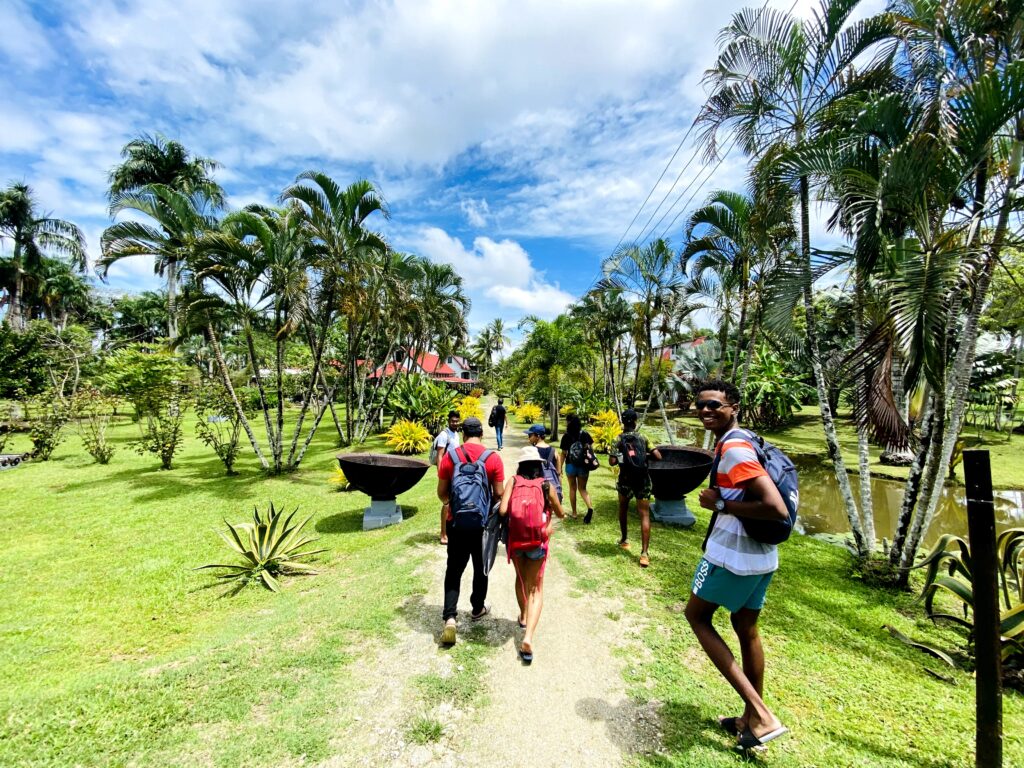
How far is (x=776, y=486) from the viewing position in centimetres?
221

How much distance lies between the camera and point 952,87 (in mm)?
3918

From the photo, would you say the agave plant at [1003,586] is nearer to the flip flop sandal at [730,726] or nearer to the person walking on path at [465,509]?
the flip flop sandal at [730,726]

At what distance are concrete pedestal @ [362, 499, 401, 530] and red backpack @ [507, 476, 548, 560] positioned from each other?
13.5 feet

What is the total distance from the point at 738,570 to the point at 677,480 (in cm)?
455

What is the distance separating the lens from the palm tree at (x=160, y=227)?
28.1 feet

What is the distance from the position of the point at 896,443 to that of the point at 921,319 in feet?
5.84

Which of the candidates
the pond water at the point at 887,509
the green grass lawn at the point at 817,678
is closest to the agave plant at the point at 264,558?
the green grass lawn at the point at 817,678

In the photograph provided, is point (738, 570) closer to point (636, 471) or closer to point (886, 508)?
point (636, 471)

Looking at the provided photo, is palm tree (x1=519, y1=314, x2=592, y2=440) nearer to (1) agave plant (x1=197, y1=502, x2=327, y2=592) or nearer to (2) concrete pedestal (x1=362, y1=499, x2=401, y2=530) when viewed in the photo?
(2) concrete pedestal (x1=362, y1=499, x2=401, y2=530)

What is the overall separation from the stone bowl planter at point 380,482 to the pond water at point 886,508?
746 centimetres

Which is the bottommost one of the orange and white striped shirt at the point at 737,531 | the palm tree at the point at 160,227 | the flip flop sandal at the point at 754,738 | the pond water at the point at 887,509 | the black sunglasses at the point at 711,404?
the pond water at the point at 887,509

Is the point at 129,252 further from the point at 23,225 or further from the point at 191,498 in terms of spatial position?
the point at 23,225

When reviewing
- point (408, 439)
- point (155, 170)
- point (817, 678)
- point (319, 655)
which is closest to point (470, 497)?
point (319, 655)

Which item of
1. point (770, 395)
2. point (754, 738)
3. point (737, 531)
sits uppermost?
point (770, 395)
